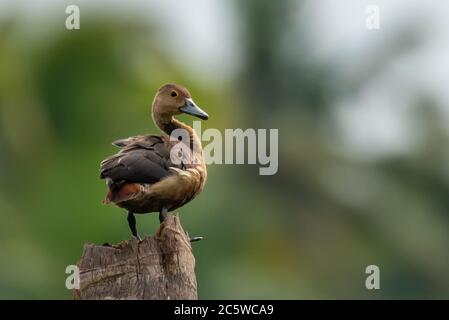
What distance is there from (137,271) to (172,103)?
1491 millimetres

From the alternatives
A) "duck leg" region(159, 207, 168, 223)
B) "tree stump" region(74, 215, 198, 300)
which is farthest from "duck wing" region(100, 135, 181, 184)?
"tree stump" region(74, 215, 198, 300)

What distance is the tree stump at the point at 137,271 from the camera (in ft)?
17.9

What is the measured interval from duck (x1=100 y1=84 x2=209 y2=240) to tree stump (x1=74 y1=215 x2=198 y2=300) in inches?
12.3

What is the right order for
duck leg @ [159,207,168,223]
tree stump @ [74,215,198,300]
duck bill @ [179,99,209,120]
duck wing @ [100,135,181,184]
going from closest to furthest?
1. tree stump @ [74,215,198,300]
2. duck wing @ [100,135,181,184]
3. duck leg @ [159,207,168,223]
4. duck bill @ [179,99,209,120]

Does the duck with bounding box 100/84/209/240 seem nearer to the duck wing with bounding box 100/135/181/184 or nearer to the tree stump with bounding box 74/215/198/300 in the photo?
the duck wing with bounding box 100/135/181/184

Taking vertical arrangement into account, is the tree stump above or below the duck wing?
below

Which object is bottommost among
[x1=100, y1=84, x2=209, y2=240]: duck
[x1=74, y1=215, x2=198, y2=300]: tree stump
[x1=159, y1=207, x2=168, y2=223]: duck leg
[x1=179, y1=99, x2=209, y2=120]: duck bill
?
[x1=74, y1=215, x2=198, y2=300]: tree stump

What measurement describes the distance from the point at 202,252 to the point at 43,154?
1714mm

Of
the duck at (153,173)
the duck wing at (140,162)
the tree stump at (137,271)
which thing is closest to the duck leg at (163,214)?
the duck at (153,173)

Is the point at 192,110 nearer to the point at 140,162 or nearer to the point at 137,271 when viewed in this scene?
the point at 140,162

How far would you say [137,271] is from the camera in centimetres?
551

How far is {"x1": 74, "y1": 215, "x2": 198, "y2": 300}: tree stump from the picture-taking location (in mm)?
5465

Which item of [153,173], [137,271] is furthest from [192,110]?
[137,271]

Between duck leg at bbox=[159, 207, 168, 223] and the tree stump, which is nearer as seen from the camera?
the tree stump
